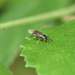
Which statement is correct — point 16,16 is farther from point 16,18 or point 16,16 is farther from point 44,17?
point 44,17

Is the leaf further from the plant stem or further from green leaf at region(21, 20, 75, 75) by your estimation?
green leaf at region(21, 20, 75, 75)

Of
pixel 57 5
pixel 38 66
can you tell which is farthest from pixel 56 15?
pixel 38 66

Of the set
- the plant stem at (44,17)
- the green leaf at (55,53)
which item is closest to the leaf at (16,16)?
the plant stem at (44,17)

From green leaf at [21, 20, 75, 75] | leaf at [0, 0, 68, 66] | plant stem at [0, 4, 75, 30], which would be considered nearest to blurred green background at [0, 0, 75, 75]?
leaf at [0, 0, 68, 66]

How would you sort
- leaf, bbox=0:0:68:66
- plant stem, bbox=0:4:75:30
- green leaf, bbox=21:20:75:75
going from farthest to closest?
leaf, bbox=0:0:68:66 < plant stem, bbox=0:4:75:30 < green leaf, bbox=21:20:75:75

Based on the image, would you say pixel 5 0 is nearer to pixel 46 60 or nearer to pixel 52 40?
pixel 52 40
